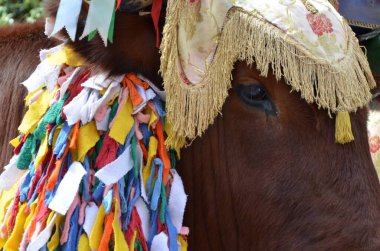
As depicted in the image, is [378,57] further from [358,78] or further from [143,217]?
[143,217]

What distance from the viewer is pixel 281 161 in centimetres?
228

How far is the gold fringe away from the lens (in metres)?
2.18

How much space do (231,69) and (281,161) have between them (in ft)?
1.26

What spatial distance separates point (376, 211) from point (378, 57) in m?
1.45

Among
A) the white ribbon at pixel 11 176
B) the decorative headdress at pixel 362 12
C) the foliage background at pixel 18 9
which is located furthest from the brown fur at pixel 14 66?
the foliage background at pixel 18 9

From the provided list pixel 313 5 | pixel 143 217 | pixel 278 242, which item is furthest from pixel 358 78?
pixel 143 217

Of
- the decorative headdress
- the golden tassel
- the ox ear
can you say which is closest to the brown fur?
the ox ear

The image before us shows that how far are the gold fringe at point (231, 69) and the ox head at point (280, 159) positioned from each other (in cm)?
7

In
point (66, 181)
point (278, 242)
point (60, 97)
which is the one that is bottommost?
point (278, 242)

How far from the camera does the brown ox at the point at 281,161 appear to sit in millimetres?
2246

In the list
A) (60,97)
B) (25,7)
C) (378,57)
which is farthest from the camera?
(25,7)

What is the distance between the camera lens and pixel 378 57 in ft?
11.4

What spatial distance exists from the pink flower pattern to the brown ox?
23 cm

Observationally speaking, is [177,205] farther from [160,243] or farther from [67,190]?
[67,190]
